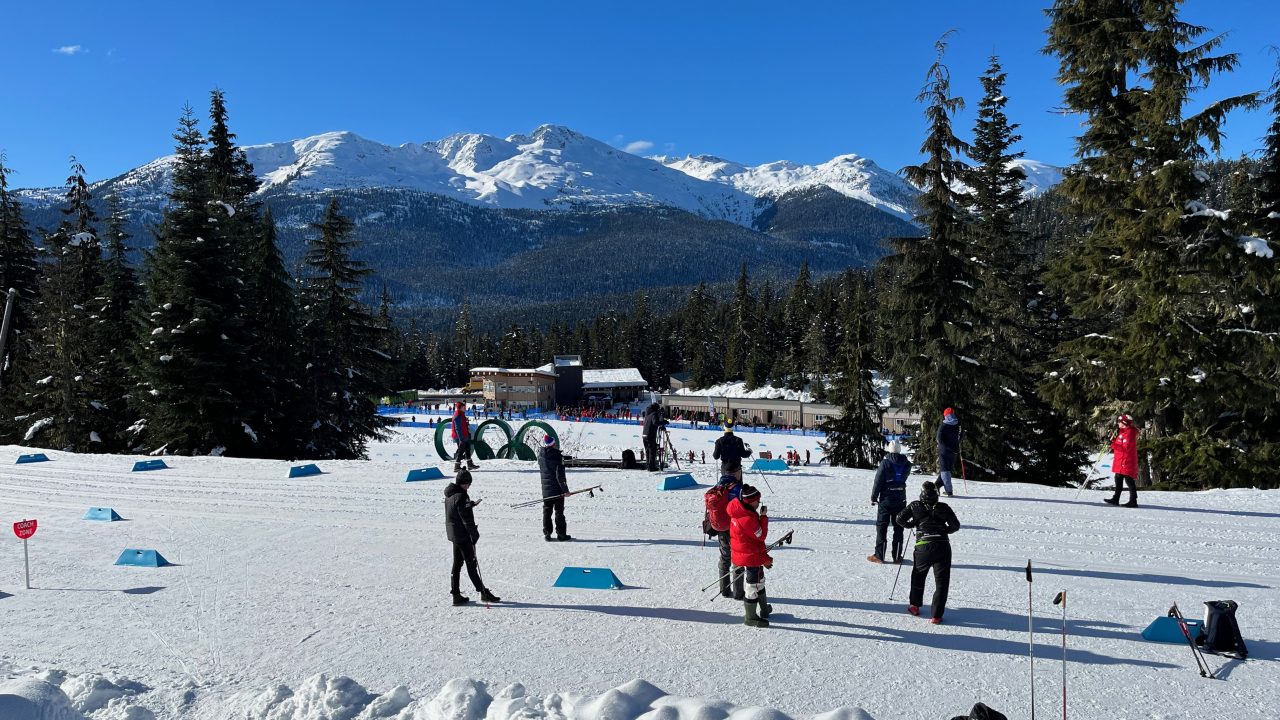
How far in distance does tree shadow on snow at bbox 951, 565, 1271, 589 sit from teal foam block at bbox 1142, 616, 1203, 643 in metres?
2.10

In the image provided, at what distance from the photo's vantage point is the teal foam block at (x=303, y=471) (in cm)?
1733

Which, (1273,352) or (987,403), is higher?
(1273,352)

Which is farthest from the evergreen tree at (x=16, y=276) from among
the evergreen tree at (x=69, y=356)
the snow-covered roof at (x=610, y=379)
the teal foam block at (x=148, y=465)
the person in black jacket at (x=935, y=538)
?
the snow-covered roof at (x=610, y=379)

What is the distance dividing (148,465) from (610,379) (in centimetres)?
6954

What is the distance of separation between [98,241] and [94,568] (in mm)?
25426

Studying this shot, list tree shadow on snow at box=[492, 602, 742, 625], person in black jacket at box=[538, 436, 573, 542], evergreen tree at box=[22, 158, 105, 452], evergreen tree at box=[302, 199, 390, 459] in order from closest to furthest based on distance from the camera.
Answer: tree shadow on snow at box=[492, 602, 742, 625]
person in black jacket at box=[538, 436, 573, 542]
evergreen tree at box=[22, 158, 105, 452]
evergreen tree at box=[302, 199, 390, 459]

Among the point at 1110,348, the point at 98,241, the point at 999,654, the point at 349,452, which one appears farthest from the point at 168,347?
the point at 1110,348

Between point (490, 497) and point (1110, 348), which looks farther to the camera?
point (1110, 348)

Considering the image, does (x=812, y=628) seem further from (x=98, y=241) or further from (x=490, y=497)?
(x=98, y=241)

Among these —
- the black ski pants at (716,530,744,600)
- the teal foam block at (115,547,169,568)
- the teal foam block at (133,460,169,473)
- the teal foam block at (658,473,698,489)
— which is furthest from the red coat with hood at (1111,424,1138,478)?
the teal foam block at (133,460,169,473)

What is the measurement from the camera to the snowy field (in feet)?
19.0

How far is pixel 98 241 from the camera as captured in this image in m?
29.2

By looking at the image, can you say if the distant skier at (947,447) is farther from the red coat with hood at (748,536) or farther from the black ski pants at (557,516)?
the red coat with hood at (748,536)

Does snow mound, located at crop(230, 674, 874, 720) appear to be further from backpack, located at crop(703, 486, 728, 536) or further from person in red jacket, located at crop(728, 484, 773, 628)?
backpack, located at crop(703, 486, 728, 536)
